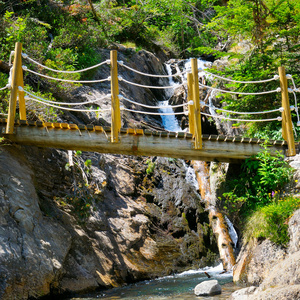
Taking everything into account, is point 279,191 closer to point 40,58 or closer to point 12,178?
point 12,178

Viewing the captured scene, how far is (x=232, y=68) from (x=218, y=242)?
491cm

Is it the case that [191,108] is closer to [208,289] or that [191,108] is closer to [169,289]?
[208,289]

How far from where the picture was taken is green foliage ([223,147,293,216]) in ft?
22.6

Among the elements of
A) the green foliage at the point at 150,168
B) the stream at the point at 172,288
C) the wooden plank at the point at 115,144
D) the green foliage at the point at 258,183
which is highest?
the wooden plank at the point at 115,144

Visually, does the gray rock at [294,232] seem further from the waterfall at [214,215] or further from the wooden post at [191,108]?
the waterfall at [214,215]

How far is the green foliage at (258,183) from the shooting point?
6.88m

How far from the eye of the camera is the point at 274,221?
6.14m

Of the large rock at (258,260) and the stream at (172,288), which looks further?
the stream at (172,288)

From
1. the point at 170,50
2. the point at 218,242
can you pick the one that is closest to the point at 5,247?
the point at 218,242

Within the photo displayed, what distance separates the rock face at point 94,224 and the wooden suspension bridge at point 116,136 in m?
0.69

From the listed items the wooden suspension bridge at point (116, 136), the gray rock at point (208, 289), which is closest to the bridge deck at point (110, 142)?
the wooden suspension bridge at point (116, 136)

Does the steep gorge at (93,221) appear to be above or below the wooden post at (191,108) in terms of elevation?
below

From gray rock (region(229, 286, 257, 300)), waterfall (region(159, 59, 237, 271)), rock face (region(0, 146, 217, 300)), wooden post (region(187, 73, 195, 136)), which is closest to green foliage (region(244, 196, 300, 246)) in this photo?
gray rock (region(229, 286, 257, 300))

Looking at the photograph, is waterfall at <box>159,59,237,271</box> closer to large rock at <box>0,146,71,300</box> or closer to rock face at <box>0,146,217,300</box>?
rock face at <box>0,146,217,300</box>
